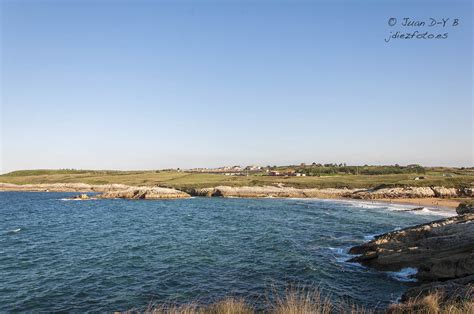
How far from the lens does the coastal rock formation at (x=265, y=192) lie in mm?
102000

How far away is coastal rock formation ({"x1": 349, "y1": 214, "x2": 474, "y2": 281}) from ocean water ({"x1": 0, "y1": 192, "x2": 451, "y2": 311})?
59.1 inches

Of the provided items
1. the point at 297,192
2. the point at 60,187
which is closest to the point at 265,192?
the point at 297,192

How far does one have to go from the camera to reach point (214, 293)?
70.3 ft

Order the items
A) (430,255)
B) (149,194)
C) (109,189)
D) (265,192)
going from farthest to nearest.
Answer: (109,189) → (265,192) → (149,194) → (430,255)

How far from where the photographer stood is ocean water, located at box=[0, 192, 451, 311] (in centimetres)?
2120

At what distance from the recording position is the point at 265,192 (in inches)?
4247

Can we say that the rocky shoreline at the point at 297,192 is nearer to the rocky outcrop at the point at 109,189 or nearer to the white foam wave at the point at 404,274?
the rocky outcrop at the point at 109,189

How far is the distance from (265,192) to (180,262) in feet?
262

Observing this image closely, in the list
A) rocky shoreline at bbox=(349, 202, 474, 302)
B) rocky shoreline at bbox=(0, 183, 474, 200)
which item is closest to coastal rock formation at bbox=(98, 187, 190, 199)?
rocky shoreline at bbox=(0, 183, 474, 200)

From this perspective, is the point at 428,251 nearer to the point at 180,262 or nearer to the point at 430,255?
the point at 430,255

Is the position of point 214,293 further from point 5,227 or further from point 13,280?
point 5,227

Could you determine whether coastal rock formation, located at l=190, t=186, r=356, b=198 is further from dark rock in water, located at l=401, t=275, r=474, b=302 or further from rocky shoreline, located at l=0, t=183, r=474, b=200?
dark rock in water, located at l=401, t=275, r=474, b=302

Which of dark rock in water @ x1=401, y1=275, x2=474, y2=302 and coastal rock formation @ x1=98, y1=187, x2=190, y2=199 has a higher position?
dark rock in water @ x1=401, y1=275, x2=474, y2=302

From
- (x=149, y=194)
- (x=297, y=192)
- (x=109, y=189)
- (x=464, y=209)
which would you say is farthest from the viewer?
(x=109, y=189)
